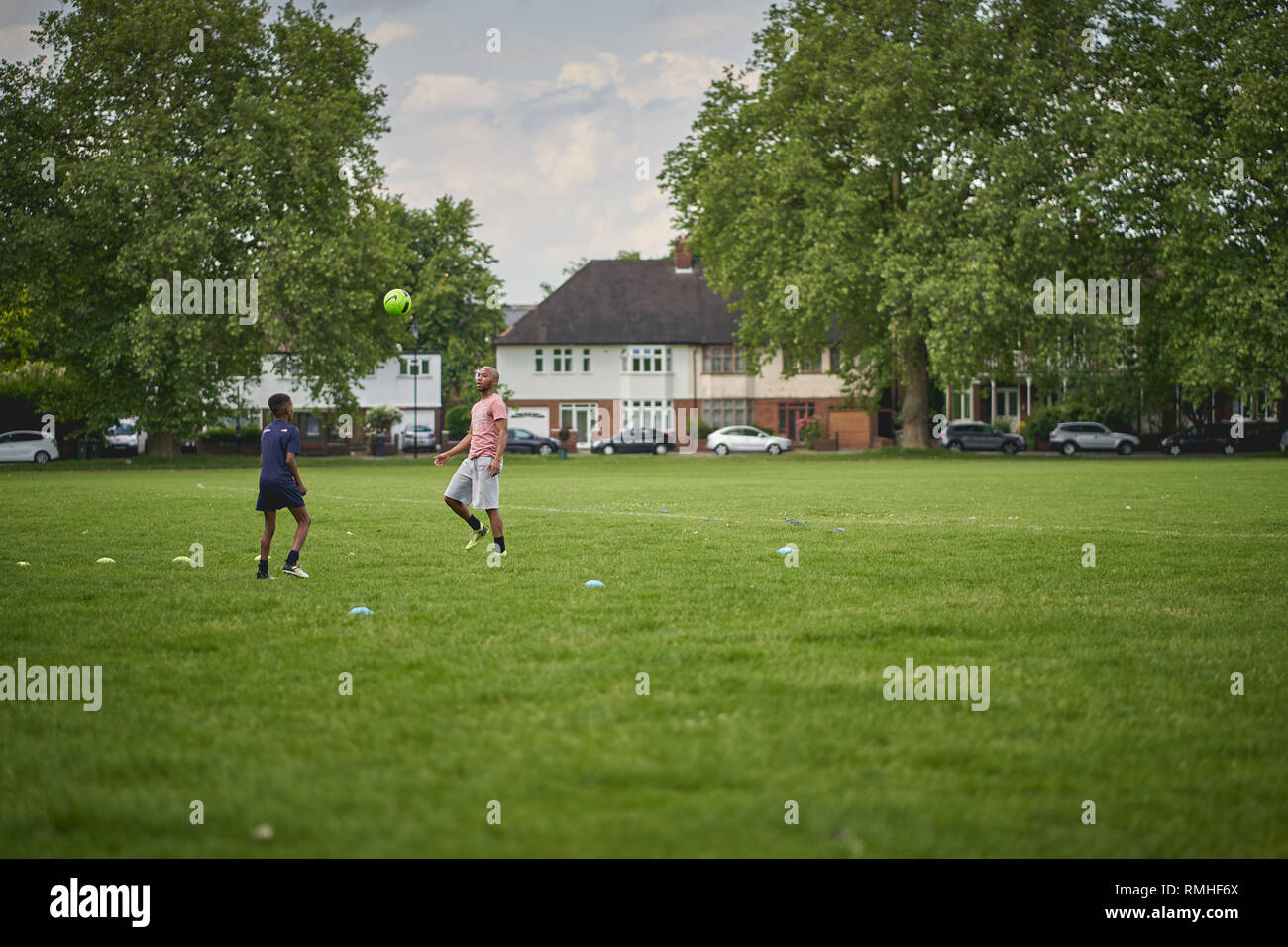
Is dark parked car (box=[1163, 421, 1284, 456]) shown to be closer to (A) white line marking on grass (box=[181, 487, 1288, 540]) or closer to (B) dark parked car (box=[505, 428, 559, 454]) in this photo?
(B) dark parked car (box=[505, 428, 559, 454])

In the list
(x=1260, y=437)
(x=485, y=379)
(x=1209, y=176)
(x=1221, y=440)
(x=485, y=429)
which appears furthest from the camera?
(x=1260, y=437)

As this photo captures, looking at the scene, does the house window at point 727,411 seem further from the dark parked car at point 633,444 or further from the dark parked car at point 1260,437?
the dark parked car at point 1260,437

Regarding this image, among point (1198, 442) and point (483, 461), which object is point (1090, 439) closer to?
point (1198, 442)

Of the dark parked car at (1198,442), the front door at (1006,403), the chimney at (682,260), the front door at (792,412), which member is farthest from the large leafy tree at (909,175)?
the front door at (1006,403)

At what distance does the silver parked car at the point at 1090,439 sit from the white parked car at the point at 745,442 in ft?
47.8

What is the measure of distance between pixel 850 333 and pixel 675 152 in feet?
36.7

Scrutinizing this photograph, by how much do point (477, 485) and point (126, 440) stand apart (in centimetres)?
5887

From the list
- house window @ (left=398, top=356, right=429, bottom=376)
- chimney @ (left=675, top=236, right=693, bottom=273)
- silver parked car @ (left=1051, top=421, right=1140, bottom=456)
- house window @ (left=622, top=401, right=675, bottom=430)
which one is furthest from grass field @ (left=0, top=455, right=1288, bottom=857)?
chimney @ (left=675, top=236, right=693, bottom=273)

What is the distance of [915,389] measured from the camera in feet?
159

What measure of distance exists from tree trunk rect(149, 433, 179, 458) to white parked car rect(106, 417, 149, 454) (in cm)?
1147

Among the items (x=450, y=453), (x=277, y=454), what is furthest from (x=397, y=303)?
(x=277, y=454)

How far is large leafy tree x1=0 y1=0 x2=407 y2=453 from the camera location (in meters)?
39.0

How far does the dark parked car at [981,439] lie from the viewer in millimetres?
59719
